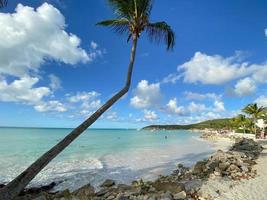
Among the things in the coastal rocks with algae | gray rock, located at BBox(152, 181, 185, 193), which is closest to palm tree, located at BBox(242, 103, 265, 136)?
the coastal rocks with algae

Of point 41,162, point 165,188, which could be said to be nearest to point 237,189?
point 165,188

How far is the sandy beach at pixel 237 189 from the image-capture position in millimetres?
8039

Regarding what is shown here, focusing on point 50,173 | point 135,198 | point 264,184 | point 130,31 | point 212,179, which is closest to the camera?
point 135,198

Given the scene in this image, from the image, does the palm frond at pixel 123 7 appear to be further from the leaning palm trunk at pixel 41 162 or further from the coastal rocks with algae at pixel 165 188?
the coastal rocks with algae at pixel 165 188

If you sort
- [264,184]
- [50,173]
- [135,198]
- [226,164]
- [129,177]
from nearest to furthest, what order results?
1. [135,198]
2. [264,184]
3. [226,164]
4. [129,177]
5. [50,173]

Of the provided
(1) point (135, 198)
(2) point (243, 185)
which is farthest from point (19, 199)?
(2) point (243, 185)

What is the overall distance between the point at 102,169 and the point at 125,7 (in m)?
11.2

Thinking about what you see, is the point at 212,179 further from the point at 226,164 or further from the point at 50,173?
the point at 50,173

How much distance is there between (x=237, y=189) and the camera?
885cm

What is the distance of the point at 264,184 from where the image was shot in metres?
9.56

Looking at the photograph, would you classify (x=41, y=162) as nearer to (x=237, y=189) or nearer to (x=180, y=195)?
(x=180, y=195)

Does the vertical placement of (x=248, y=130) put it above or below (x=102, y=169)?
above

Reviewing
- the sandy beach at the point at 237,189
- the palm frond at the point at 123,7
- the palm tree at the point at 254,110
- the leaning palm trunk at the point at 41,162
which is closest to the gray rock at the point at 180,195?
the sandy beach at the point at 237,189

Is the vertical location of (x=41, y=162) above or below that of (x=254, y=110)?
below
